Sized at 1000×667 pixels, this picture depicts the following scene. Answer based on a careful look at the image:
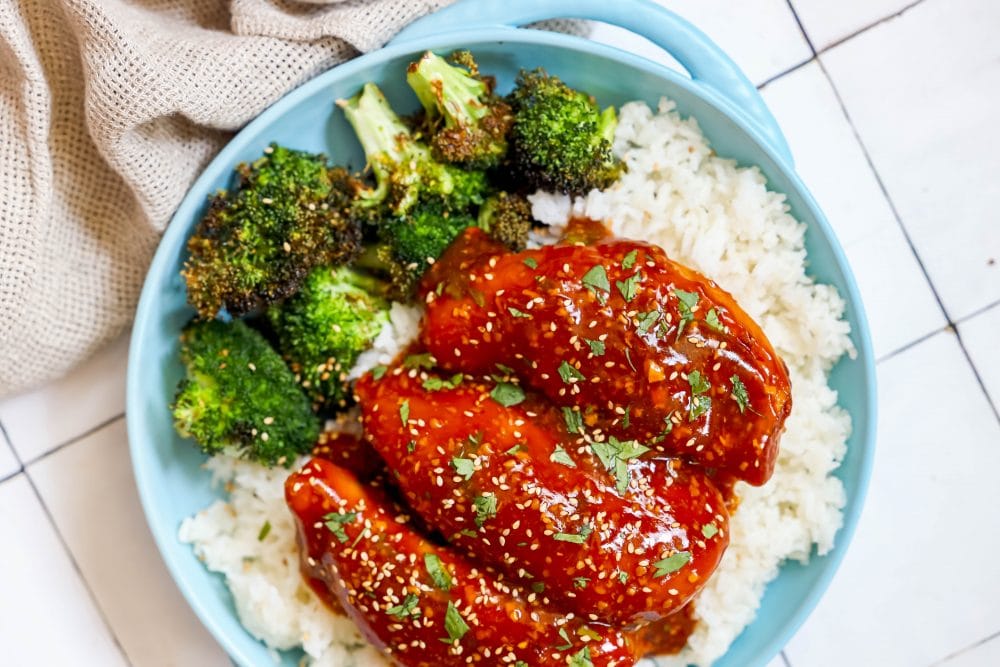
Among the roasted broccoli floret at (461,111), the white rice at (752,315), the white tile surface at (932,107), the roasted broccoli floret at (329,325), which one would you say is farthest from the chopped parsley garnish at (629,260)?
the white tile surface at (932,107)

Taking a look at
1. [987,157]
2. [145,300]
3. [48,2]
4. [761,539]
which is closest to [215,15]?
[48,2]

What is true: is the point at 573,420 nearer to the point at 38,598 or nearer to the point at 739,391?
the point at 739,391

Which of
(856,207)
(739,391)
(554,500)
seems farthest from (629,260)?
(856,207)

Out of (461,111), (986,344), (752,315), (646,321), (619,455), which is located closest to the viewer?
(646,321)

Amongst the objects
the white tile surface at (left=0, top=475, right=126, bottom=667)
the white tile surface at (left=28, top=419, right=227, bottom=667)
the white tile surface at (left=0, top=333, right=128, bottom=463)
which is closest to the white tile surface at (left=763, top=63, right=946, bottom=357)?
the white tile surface at (left=0, top=333, right=128, bottom=463)

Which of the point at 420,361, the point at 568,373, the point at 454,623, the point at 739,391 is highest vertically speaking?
the point at 420,361

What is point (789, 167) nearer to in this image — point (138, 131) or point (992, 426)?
point (992, 426)

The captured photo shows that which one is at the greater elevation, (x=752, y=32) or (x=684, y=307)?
(x=752, y=32)
